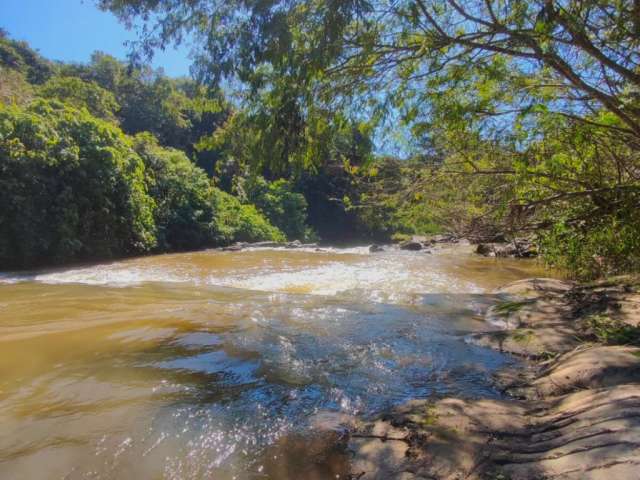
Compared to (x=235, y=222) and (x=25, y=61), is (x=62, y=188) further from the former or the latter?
(x=25, y=61)

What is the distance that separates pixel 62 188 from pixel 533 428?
13.7m

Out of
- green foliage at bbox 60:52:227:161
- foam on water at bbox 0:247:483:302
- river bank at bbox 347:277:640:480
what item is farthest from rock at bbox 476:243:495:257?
green foliage at bbox 60:52:227:161

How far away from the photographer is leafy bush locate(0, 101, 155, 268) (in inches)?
462

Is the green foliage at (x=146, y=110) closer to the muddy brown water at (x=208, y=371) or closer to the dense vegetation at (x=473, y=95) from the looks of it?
the muddy brown water at (x=208, y=371)

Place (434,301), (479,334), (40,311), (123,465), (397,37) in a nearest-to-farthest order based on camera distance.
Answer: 1. (123,465)
2. (397,37)
3. (479,334)
4. (40,311)
5. (434,301)

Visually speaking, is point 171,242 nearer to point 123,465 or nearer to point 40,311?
point 40,311

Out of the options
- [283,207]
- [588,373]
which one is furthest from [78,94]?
[588,373]

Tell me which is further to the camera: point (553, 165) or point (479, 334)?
point (479, 334)

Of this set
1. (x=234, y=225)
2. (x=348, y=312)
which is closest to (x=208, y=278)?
(x=348, y=312)

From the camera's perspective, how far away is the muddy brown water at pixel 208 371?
102 inches

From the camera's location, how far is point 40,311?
6258 mm

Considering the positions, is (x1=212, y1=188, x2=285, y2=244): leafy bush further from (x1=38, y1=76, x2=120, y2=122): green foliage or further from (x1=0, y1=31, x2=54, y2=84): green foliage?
(x1=0, y1=31, x2=54, y2=84): green foliage

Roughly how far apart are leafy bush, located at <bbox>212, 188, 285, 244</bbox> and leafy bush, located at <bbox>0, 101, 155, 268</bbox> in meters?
5.32

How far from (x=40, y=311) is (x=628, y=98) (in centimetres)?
754
